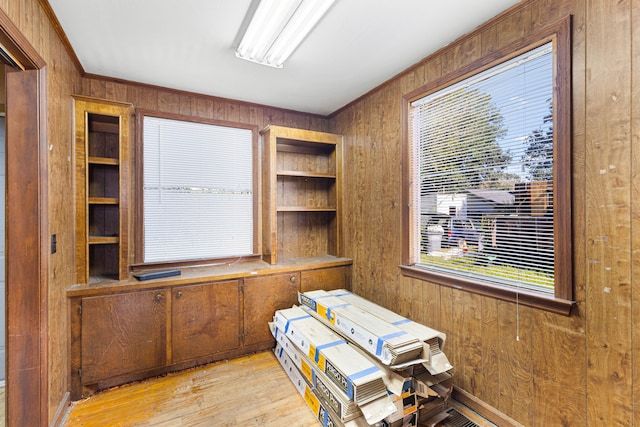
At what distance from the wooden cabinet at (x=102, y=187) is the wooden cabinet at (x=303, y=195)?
4.29 ft

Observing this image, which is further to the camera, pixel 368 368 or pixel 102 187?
pixel 102 187

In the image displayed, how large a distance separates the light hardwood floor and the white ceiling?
265 centimetres

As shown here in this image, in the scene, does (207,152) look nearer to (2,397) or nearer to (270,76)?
(270,76)

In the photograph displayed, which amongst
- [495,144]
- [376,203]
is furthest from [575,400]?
[376,203]

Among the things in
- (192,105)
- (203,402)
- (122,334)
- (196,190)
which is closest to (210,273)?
(122,334)

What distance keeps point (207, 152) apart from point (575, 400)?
341 cm

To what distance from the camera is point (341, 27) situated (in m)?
1.91

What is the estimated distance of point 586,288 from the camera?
1454 mm

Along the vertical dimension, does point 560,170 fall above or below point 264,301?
above

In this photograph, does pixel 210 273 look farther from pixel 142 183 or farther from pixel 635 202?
pixel 635 202

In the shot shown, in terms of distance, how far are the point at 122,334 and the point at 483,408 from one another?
9.02 feet

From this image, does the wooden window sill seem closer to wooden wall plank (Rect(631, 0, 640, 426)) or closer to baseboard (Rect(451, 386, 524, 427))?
wooden wall plank (Rect(631, 0, 640, 426))

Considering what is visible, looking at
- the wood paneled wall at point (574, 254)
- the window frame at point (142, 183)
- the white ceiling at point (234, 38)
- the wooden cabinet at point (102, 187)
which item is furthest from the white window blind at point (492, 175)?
the wooden cabinet at point (102, 187)

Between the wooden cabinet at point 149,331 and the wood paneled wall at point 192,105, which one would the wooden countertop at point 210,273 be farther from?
the wood paneled wall at point 192,105
